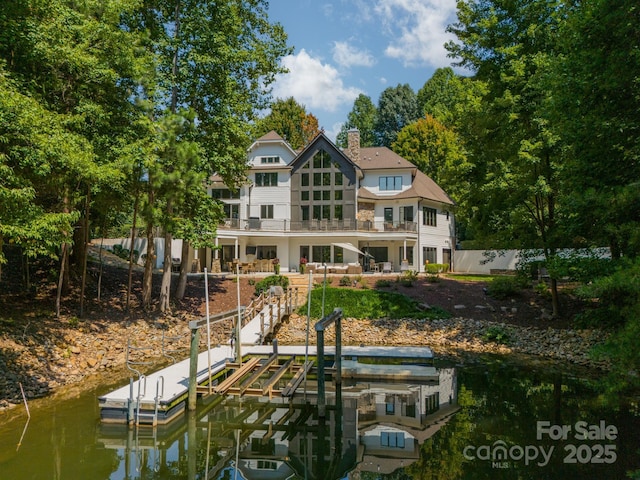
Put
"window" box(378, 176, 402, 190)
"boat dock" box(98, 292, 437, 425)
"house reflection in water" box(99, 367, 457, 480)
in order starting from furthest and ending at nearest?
1. "window" box(378, 176, 402, 190)
2. "boat dock" box(98, 292, 437, 425)
3. "house reflection in water" box(99, 367, 457, 480)

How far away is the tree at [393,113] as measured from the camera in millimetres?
52156

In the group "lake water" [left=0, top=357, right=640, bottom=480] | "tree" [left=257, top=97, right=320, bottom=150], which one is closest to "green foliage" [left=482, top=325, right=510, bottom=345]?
"lake water" [left=0, top=357, right=640, bottom=480]

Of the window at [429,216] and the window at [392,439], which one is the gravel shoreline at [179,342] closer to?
the window at [392,439]

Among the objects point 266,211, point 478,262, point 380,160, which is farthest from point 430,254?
point 266,211

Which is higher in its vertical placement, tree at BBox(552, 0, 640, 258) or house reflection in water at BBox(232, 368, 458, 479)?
tree at BBox(552, 0, 640, 258)

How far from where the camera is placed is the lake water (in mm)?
6891

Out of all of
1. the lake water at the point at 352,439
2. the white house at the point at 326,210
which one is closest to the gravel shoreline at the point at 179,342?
the lake water at the point at 352,439

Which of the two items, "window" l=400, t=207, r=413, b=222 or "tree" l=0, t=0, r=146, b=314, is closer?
"tree" l=0, t=0, r=146, b=314

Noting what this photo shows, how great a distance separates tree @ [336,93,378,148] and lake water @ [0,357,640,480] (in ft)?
151

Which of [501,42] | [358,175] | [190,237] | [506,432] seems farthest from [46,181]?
[358,175]

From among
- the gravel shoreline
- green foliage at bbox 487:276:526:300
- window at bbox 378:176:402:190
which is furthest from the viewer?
window at bbox 378:176:402:190

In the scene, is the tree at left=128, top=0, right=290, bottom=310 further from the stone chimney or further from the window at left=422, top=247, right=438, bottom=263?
the window at left=422, top=247, right=438, bottom=263

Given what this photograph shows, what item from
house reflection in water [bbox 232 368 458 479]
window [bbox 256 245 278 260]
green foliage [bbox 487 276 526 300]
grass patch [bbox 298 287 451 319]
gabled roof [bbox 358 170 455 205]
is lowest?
house reflection in water [bbox 232 368 458 479]

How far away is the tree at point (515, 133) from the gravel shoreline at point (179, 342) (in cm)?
276
